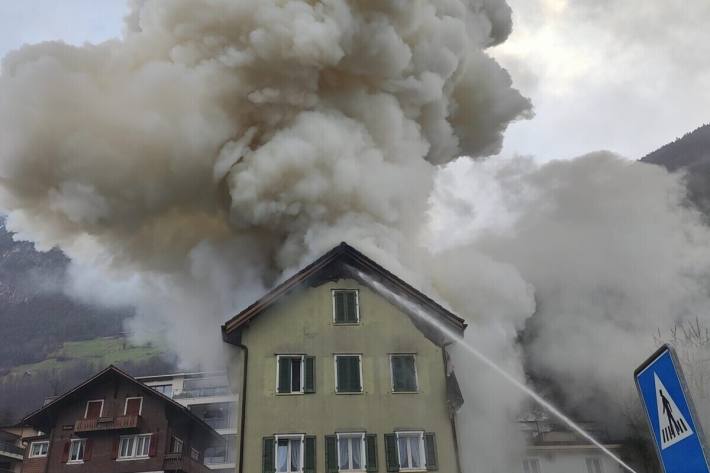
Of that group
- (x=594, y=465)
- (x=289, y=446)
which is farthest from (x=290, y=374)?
(x=594, y=465)

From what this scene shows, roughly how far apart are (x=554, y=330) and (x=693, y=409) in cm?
6212

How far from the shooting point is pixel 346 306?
74.7 ft

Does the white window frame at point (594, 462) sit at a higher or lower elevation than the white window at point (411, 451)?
higher

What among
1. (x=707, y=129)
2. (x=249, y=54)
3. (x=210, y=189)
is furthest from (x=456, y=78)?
(x=707, y=129)

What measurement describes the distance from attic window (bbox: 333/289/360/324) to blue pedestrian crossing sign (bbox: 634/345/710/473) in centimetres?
1930

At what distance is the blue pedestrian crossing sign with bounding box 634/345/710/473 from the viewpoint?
2.94 m

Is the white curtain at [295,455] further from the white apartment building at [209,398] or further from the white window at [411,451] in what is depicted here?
the white apartment building at [209,398]

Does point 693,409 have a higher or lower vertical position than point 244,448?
lower

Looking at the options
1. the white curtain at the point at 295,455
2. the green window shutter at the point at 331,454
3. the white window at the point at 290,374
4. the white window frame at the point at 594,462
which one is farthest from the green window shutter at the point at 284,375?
the white window frame at the point at 594,462

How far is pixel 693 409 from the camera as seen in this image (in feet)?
9.52

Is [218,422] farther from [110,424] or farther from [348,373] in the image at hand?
[348,373]

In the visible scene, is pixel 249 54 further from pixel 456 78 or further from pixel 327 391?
pixel 327 391

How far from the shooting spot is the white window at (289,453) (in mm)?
19688

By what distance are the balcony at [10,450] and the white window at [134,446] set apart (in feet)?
71.0
